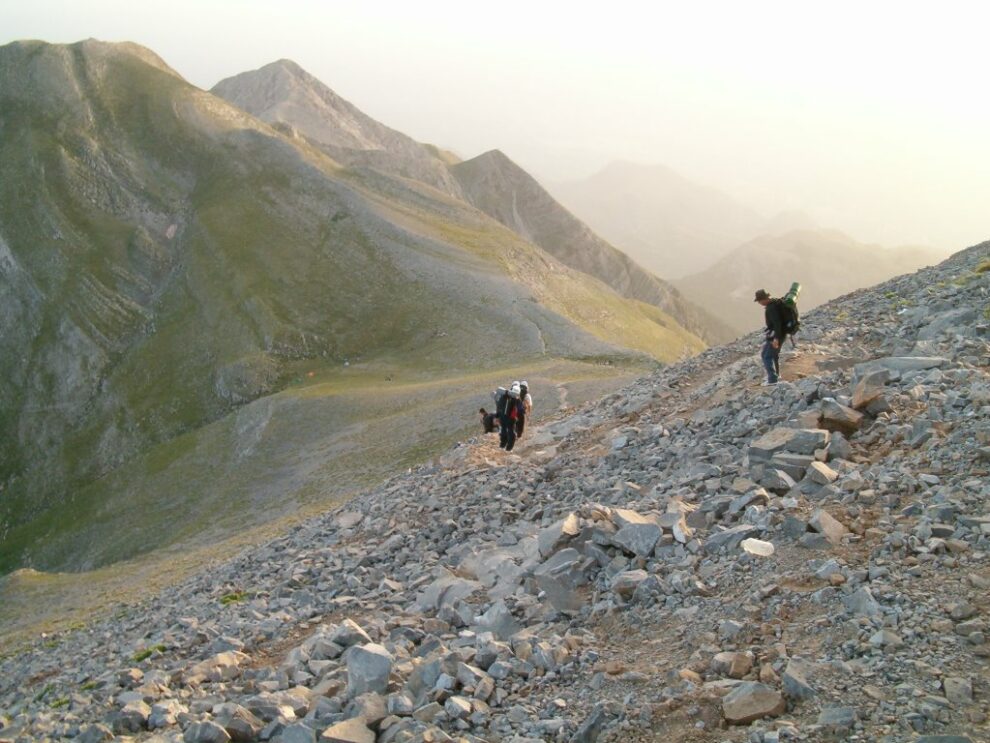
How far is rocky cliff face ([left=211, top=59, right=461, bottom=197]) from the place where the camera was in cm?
15425

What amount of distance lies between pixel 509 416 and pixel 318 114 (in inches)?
6172

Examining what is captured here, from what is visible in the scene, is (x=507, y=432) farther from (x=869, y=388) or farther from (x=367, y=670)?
(x=367, y=670)

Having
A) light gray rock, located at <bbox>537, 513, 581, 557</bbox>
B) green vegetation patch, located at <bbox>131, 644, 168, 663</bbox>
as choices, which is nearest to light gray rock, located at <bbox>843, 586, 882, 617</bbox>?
light gray rock, located at <bbox>537, 513, 581, 557</bbox>

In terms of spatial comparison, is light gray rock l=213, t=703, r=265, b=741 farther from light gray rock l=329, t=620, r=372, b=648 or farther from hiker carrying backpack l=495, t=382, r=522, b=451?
hiker carrying backpack l=495, t=382, r=522, b=451

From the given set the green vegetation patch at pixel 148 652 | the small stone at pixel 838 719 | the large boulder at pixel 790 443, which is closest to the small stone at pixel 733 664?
the small stone at pixel 838 719

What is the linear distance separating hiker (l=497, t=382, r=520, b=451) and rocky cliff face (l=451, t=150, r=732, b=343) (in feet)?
390

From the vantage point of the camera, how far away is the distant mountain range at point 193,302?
56.1m

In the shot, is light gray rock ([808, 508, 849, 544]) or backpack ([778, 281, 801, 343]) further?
backpack ([778, 281, 801, 343])

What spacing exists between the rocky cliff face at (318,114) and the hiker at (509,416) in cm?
12479

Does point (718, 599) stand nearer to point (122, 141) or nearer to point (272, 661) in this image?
point (272, 661)

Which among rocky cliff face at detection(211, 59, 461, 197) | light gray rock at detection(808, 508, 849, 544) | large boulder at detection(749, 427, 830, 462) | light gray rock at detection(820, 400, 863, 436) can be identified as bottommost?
light gray rock at detection(808, 508, 849, 544)

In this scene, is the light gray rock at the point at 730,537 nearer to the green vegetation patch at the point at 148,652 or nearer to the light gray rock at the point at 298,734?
the light gray rock at the point at 298,734

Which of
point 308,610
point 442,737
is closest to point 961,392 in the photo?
point 442,737

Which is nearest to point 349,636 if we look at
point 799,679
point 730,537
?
point 730,537
